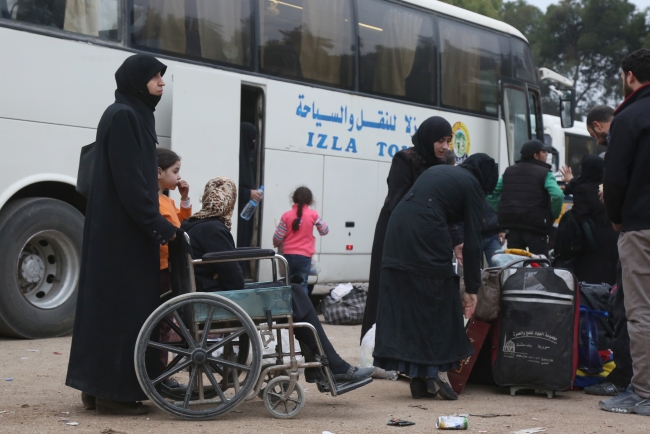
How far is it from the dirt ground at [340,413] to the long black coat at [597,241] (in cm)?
169

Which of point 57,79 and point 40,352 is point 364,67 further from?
point 40,352

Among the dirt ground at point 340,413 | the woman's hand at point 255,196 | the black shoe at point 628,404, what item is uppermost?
the woman's hand at point 255,196

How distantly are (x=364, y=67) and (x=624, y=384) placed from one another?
647 cm

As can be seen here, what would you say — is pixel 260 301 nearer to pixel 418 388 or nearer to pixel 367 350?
pixel 418 388

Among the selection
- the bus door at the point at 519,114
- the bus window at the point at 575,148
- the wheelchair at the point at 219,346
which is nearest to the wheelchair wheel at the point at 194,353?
the wheelchair at the point at 219,346

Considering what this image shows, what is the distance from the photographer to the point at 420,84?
12.4 meters

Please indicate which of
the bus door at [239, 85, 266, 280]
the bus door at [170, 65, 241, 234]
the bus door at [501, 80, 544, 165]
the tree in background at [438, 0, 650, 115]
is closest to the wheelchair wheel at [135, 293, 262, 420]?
the bus door at [170, 65, 241, 234]

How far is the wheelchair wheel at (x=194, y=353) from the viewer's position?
466 cm

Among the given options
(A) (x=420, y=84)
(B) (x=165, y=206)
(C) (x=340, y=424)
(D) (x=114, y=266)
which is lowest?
(C) (x=340, y=424)

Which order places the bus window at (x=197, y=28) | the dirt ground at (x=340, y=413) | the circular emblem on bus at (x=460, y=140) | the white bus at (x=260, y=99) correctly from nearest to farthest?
the dirt ground at (x=340, y=413), the white bus at (x=260, y=99), the bus window at (x=197, y=28), the circular emblem on bus at (x=460, y=140)

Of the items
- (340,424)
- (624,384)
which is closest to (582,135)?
(624,384)

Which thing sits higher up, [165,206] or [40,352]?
[165,206]

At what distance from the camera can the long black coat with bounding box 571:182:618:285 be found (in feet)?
25.1

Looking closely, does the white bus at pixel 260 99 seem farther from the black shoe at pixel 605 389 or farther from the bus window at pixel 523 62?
the black shoe at pixel 605 389
